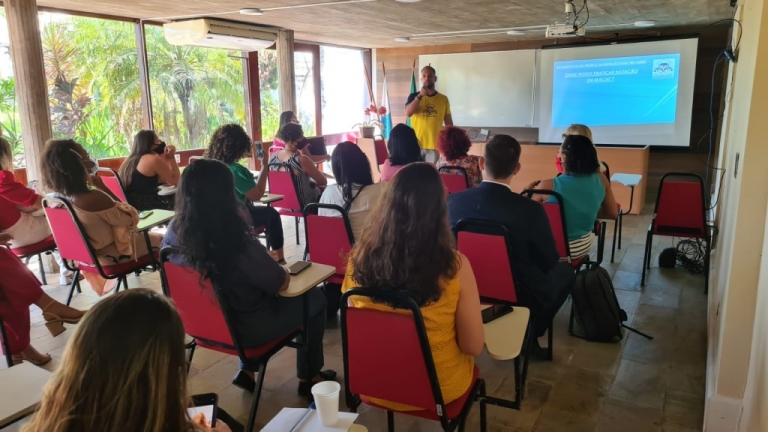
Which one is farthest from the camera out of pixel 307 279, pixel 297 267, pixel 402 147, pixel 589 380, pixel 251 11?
pixel 251 11

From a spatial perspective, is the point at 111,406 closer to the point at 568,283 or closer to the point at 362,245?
the point at 362,245

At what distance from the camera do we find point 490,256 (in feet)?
7.77

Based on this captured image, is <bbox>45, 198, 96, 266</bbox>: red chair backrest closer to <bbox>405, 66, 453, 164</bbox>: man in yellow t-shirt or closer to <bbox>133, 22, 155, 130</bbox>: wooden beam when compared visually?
<bbox>133, 22, 155, 130</bbox>: wooden beam

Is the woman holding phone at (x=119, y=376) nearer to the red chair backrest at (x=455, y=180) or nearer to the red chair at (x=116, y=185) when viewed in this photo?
the red chair backrest at (x=455, y=180)

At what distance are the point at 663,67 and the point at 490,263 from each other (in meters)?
5.88

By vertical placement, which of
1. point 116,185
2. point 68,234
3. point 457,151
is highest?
point 457,151

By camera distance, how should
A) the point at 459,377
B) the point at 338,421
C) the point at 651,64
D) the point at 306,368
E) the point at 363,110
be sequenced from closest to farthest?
the point at 338,421 → the point at 459,377 → the point at 306,368 → the point at 651,64 → the point at 363,110

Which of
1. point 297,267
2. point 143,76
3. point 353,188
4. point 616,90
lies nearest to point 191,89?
point 143,76

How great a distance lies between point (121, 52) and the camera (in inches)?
227

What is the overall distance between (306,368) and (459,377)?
40.8 inches

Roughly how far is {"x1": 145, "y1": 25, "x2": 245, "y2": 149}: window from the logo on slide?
563cm

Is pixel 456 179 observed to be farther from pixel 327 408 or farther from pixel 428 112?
pixel 327 408

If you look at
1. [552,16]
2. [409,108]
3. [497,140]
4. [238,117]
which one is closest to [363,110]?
[238,117]

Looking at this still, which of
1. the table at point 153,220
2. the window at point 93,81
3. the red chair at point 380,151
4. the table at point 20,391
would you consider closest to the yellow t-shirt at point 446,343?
the table at point 20,391
